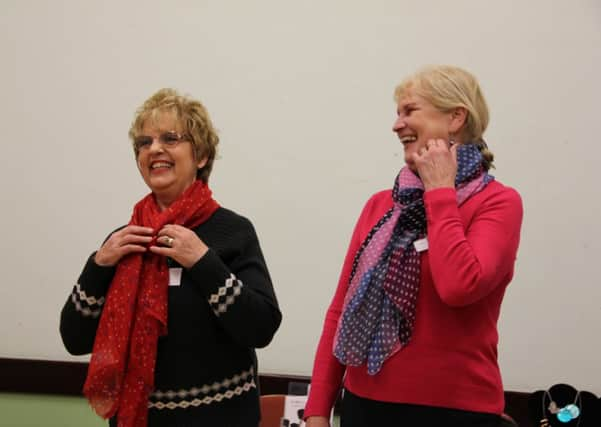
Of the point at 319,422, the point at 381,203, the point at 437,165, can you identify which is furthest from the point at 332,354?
the point at 437,165

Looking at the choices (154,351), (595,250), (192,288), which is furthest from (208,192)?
(595,250)

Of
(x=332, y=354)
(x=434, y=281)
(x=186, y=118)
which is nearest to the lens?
(x=434, y=281)

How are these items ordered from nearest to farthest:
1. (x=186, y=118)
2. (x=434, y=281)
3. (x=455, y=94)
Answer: (x=434, y=281)
(x=455, y=94)
(x=186, y=118)

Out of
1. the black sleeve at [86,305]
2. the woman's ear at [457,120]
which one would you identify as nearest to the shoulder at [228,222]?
the black sleeve at [86,305]

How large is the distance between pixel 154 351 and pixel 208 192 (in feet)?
1.33

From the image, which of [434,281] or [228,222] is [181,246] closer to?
[228,222]

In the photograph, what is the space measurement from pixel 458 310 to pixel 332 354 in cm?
34

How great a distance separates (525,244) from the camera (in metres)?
2.38

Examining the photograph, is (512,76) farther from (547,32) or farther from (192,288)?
(192,288)

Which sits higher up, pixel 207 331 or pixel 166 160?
pixel 166 160

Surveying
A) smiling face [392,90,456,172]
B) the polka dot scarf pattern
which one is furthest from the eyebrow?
the polka dot scarf pattern

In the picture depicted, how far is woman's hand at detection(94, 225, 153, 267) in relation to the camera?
141cm

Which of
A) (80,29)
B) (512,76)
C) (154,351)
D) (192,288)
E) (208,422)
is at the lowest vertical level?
(208,422)

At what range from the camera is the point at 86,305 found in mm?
1432
